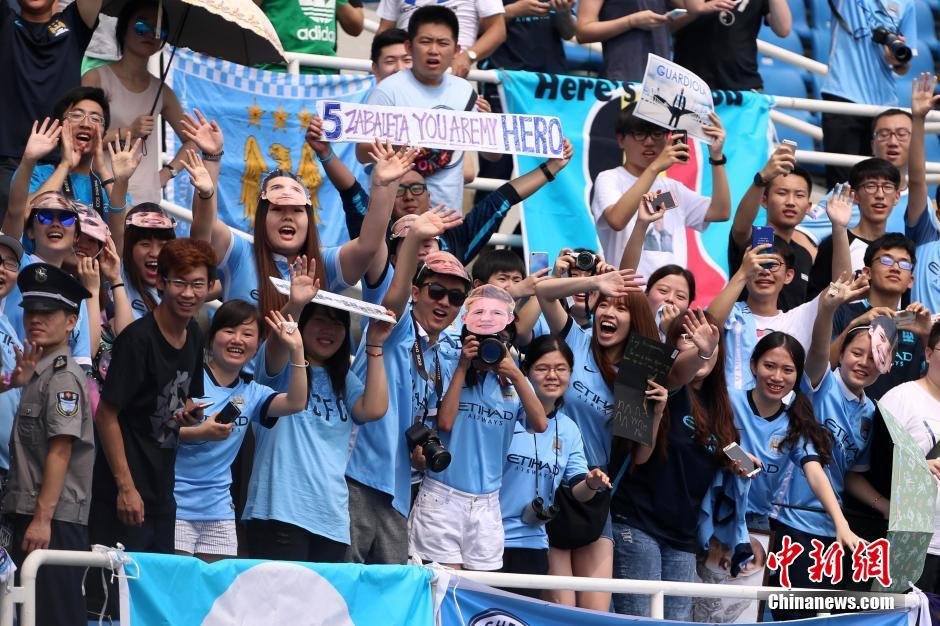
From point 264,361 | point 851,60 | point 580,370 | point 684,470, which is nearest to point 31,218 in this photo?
point 264,361

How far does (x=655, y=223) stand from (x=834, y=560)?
2.24 m

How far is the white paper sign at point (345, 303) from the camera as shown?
5641mm

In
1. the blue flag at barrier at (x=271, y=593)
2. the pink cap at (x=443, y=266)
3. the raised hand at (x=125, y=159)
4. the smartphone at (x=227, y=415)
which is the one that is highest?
the raised hand at (x=125, y=159)

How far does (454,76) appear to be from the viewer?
816cm

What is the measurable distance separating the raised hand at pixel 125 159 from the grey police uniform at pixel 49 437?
4.64ft

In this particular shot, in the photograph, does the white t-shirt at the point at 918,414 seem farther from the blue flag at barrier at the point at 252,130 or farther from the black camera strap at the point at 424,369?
the blue flag at barrier at the point at 252,130

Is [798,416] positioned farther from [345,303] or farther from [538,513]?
[345,303]

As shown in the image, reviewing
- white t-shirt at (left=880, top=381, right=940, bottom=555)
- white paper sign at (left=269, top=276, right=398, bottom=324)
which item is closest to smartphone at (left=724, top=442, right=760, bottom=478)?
white t-shirt at (left=880, top=381, right=940, bottom=555)

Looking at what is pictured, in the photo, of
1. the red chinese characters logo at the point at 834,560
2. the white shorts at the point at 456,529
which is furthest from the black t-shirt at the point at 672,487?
the white shorts at the point at 456,529

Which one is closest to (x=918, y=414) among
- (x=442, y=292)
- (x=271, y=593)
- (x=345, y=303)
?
(x=442, y=292)

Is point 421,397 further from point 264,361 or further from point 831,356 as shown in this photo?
point 831,356

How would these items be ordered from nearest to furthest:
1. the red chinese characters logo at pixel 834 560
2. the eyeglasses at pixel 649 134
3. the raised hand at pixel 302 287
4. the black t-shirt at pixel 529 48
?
the raised hand at pixel 302 287 → the red chinese characters logo at pixel 834 560 → the eyeglasses at pixel 649 134 → the black t-shirt at pixel 529 48

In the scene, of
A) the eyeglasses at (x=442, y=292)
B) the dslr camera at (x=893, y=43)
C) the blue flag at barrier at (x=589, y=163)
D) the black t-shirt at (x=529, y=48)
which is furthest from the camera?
the dslr camera at (x=893, y=43)

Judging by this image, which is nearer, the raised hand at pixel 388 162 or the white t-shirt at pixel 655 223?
the raised hand at pixel 388 162
